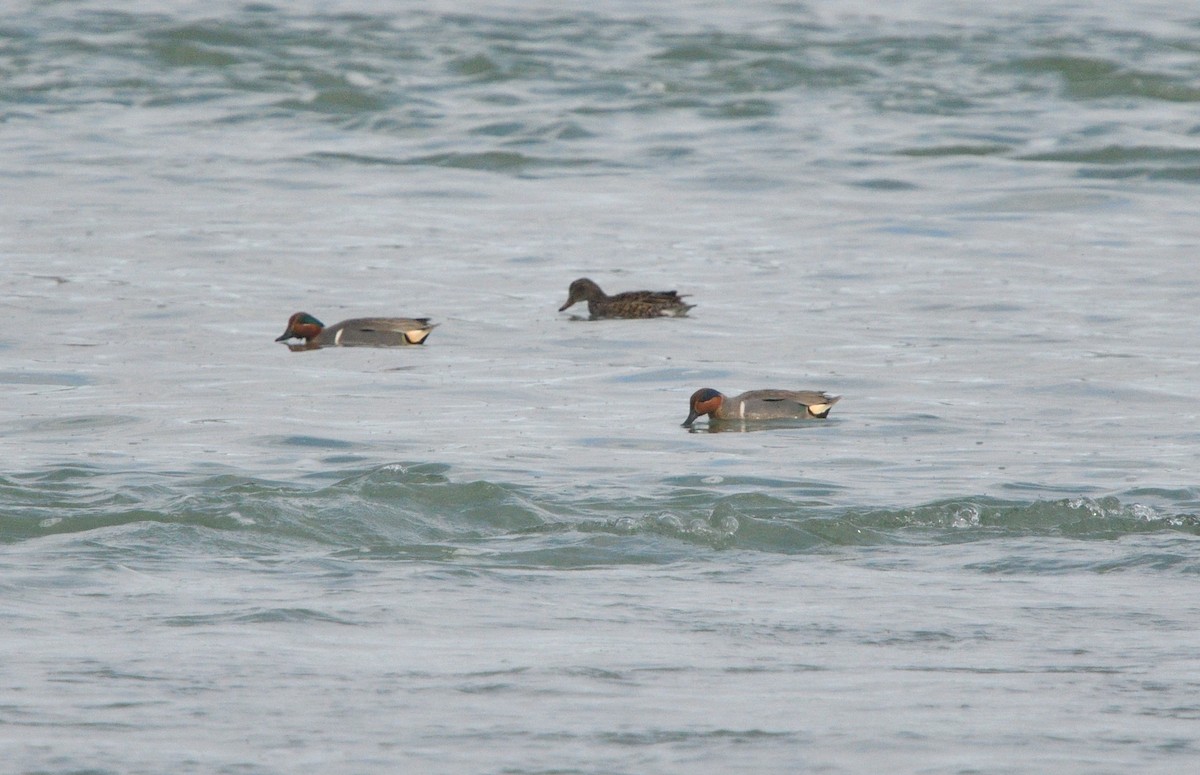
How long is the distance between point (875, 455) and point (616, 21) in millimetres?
26399

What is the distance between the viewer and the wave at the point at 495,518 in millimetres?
8805

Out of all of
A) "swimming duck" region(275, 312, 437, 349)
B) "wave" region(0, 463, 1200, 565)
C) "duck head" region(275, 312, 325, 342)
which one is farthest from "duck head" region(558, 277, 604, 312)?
"wave" region(0, 463, 1200, 565)

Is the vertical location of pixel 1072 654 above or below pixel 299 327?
below

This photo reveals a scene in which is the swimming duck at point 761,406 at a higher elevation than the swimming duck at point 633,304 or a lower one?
lower

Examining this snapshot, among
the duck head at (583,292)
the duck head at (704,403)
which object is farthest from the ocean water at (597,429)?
the duck head at (583,292)

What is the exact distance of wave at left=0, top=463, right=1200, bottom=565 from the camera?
8805 millimetres

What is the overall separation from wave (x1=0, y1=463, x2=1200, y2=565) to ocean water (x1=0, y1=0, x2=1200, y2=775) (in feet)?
0.11

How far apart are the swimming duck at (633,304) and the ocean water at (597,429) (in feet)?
0.64

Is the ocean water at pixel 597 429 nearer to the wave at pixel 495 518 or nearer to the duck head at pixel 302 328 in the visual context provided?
the wave at pixel 495 518

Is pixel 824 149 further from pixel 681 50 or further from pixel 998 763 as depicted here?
Result: pixel 998 763

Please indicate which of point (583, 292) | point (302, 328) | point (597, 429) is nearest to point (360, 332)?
point (302, 328)

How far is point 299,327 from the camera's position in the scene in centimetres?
1518

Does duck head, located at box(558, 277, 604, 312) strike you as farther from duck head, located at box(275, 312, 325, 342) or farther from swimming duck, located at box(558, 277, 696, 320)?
duck head, located at box(275, 312, 325, 342)

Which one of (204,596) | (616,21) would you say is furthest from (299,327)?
(616,21)
